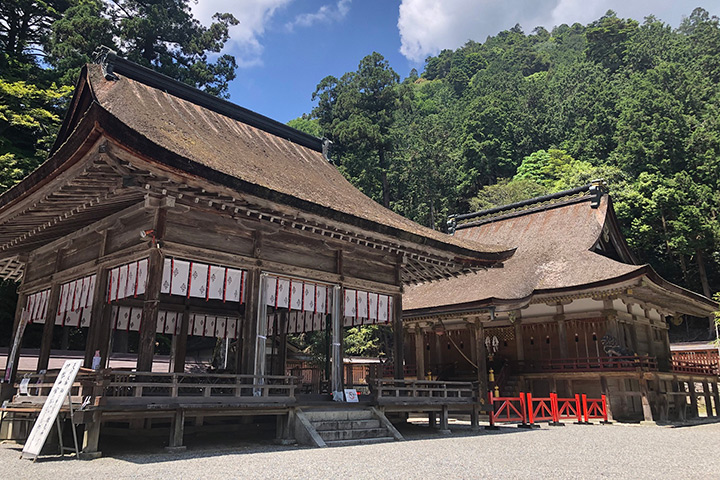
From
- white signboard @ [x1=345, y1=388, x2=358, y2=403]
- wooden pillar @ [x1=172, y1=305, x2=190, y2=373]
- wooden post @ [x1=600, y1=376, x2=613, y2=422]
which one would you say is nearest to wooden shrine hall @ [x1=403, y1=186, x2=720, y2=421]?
wooden post @ [x1=600, y1=376, x2=613, y2=422]

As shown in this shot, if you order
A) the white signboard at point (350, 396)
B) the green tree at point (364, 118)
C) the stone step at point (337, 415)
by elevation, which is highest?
the green tree at point (364, 118)

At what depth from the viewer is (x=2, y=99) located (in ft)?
82.3

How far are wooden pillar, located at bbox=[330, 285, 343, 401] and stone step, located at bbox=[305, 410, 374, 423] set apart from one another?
0.80 meters

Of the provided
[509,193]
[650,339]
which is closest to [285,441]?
[650,339]

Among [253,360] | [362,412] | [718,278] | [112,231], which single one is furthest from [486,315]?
[718,278]

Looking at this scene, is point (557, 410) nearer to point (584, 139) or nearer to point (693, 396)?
point (693, 396)

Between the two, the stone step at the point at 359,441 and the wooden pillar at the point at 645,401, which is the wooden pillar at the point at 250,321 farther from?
the wooden pillar at the point at 645,401

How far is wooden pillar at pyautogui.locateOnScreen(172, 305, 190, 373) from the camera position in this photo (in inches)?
506

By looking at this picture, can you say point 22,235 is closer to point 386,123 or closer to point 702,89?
point 386,123

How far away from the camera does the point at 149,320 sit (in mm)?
8406

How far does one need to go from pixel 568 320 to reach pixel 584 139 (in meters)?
35.0

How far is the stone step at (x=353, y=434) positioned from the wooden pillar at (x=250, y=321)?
1892 millimetres

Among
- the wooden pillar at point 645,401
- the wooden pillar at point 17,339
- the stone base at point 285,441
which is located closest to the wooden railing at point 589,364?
the wooden pillar at point 645,401

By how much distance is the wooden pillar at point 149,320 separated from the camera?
8.36 metres
